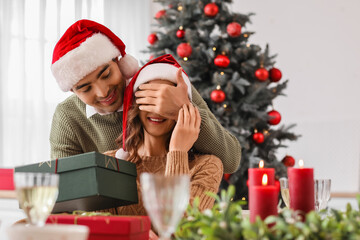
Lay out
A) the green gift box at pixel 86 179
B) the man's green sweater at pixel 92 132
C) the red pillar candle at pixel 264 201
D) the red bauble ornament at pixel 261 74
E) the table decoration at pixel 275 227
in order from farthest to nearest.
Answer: the red bauble ornament at pixel 261 74, the man's green sweater at pixel 92 132, the green gift box at pixel 86 179, the red pillar candle at pixel 264 201, the table decoration at pixel 275 227

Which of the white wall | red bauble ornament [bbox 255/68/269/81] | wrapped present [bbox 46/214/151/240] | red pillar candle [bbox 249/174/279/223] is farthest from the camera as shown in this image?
the white wall

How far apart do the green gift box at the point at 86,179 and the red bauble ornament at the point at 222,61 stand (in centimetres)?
→ 207

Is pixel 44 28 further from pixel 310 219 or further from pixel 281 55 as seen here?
pixel 310 219

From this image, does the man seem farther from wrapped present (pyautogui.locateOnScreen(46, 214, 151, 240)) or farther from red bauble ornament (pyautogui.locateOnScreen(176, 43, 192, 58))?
red bauble ornament (pyautogui.locateOnScreen(176, 43, 192, 58))

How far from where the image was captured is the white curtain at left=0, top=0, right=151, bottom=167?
142 inches

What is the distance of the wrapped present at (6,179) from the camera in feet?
4.47

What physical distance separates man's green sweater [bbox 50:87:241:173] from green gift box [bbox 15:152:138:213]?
547 millimetres

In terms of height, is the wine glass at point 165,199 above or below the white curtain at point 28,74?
below

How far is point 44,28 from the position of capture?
12.3ft

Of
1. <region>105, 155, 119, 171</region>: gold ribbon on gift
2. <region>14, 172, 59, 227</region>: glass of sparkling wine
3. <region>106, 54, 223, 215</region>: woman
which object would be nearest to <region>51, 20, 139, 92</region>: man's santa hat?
<region>106, 54, 223, 215</region>: woman

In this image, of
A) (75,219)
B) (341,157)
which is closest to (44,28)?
(341,157)

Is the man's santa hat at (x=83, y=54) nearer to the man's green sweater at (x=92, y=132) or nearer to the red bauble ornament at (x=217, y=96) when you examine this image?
the man's green sweater at (x=92, y=132)

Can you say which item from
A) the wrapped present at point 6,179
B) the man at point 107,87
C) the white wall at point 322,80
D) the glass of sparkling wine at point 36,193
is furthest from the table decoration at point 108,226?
the white wall at point 322,80

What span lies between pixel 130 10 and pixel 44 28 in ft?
2.92
